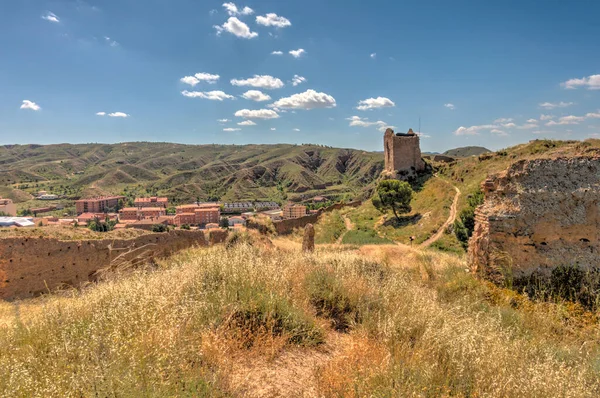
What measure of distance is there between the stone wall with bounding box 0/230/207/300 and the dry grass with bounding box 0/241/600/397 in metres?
9.08

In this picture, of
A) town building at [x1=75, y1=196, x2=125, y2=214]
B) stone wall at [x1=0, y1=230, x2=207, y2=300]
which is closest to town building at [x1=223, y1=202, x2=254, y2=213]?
town building at [x1=75, y1=196, x2=125, y2=214]

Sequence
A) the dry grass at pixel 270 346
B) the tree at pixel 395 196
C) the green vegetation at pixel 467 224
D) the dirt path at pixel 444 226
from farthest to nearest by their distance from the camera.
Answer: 1. the tree at pixel 395 196
2. the dirt path at pixel 444 226
3. the green vegetation at pixel 467 224
4. the dry grass at pixel 270 346

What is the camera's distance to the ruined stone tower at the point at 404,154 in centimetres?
3694

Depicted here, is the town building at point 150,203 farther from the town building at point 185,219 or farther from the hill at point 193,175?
the town building at point 185,219

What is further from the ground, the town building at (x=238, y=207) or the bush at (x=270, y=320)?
the bush at (x=270, y=320)

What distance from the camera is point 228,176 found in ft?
414

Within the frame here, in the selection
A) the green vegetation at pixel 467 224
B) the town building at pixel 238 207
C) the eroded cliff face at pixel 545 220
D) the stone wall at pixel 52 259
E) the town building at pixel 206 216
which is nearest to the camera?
the eroded cliff face at pixel 545 220

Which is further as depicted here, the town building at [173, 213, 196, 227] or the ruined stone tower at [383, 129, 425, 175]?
the town building at [173, 213, 196, 227]

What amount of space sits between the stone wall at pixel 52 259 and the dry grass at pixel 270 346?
908cm

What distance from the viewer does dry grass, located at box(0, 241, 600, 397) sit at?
223 centimetres

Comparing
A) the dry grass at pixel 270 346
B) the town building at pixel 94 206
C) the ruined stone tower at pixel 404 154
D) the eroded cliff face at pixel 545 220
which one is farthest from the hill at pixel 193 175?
the dry grass at pixel 270 346

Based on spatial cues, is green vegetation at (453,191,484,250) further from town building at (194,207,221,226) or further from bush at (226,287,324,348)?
town building at (194,207,221,226)

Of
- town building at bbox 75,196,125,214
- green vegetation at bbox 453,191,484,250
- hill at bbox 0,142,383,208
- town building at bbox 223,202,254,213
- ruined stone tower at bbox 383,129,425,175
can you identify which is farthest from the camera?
hill at bbox 0,142,383,208

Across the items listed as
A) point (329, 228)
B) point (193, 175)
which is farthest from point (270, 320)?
point (193, 175)
